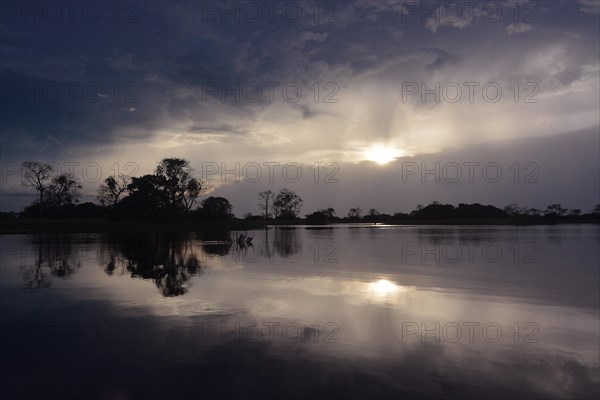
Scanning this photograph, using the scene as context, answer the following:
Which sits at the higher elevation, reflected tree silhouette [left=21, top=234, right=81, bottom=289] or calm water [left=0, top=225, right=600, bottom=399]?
reflected tree silhouette [left=21, top=234, right=81, bottom=289]

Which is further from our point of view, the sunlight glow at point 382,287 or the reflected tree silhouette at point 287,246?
the reflected tree silhouette at point 287,246

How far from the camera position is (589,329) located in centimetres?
1205

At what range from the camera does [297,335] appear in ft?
36.7

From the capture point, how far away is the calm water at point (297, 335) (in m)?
7.92

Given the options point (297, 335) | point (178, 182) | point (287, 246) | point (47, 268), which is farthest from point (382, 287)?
point (178, 182)

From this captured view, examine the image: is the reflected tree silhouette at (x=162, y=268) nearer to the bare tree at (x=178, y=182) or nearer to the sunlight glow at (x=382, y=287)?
the sunlight glow at (x=382, y=287)

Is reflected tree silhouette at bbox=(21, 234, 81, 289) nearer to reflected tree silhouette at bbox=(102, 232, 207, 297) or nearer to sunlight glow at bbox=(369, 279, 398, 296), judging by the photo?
reflected tree silhouette at bbox=(102, 232, 207, 297)

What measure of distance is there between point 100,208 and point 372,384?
388ft

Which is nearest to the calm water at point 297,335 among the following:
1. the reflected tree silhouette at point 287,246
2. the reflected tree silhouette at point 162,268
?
the reflected tree silhouette at point 162,268

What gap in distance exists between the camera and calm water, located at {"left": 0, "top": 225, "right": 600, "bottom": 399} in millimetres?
7922

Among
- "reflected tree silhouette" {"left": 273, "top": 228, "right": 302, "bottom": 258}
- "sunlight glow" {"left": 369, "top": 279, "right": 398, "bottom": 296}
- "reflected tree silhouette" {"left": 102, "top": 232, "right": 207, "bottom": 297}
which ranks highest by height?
"reflected tree silhouette" {"left": 102, "top": 232, "right": 207, "bottom": 297}

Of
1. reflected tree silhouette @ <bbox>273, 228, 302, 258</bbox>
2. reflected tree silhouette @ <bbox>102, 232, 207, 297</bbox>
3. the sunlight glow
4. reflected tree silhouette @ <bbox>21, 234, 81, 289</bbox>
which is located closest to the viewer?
the sunlight glow

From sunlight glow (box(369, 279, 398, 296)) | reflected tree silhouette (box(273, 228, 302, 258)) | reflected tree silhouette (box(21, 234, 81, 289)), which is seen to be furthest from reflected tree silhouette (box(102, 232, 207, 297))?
reflected tree silhouette (box(273, 228, 302, 258))

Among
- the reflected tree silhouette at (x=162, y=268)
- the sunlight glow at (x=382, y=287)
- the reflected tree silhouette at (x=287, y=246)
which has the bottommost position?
the reflected tree silhouette at (x=287, y=246)
